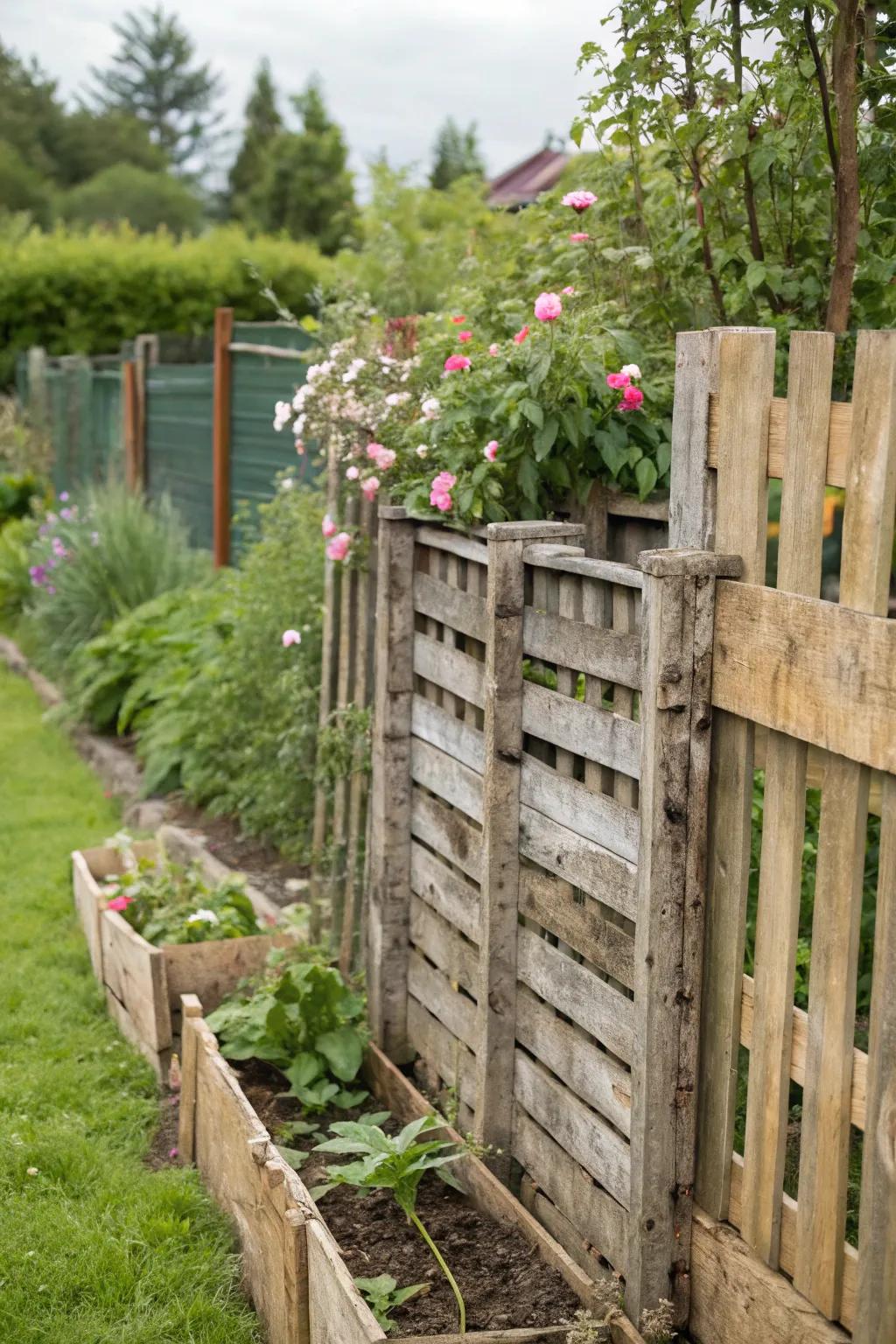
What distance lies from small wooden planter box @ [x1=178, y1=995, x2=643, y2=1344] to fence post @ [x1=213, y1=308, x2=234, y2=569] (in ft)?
19.4

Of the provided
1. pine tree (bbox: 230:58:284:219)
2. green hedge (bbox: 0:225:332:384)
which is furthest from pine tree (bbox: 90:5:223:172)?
green hedge (bbox: 0:225:332:384)

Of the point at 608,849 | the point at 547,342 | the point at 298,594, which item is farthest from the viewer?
the point at 298,594

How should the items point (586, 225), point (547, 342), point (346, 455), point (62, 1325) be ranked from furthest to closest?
point (346, 455) → point (586, 225) → point (547, 342) → point (62, 1325)

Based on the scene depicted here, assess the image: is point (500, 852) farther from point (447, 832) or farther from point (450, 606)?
point (450, 606)

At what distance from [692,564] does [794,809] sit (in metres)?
0.45

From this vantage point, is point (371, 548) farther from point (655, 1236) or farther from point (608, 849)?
point (655, 1236)

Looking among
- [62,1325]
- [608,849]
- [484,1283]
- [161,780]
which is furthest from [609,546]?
[161,780]

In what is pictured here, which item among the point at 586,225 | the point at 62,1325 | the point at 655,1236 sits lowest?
the point at 62,1325

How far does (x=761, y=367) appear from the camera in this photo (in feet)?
7.88

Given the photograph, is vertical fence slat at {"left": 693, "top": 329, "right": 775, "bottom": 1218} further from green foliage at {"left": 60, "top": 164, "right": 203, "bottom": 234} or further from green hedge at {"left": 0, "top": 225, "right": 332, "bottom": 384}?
green foliage at {"left": 60, "top": 164, "right": 203, "bottom": 234}

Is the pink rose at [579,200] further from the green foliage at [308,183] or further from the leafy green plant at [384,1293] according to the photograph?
the green foliage at [308,183]

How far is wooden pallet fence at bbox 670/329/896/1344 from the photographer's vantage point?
6.86 feet

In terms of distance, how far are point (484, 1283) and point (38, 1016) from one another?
216cm

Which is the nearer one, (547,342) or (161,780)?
(547,342)
